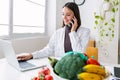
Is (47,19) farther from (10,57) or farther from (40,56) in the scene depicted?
(10,57)

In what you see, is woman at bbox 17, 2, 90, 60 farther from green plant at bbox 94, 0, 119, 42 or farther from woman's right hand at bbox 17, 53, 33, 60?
green plant at bbox 94, 0, 119, 42

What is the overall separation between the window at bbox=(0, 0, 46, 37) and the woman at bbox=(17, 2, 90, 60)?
69 centimetres

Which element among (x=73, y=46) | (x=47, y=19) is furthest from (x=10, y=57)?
(x=47, y=19)

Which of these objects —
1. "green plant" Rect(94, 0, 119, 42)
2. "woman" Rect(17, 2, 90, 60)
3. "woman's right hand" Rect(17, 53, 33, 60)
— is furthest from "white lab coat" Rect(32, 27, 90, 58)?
"green plant" Rect(94, 0, 119, 42)

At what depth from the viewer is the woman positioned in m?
2.16

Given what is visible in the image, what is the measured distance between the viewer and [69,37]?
2242 millimetres

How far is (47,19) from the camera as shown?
3539 millimetres

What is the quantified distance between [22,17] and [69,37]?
1012mm

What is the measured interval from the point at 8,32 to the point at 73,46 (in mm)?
958

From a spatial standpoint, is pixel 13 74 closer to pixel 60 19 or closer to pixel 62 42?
pixel 62 42

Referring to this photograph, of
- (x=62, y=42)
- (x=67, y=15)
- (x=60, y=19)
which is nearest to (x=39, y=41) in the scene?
(x=60, y=19)

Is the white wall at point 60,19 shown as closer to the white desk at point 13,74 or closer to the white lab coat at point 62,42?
the white lab coat at point 62,42

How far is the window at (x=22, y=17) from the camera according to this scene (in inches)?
99.0

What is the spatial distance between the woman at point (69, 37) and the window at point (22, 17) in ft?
2.27
